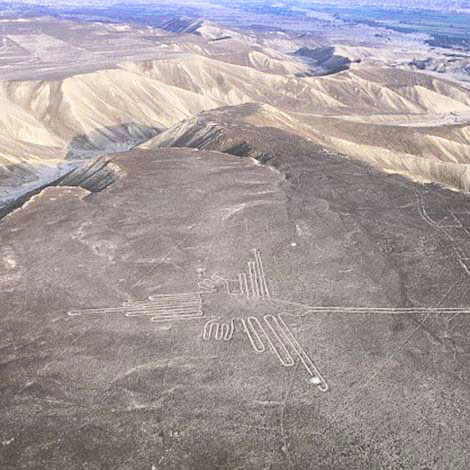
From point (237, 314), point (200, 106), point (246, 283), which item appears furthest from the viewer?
point (200, 106)

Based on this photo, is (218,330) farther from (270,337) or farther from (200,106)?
(200,106)

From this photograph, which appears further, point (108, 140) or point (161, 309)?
point (108, 140)

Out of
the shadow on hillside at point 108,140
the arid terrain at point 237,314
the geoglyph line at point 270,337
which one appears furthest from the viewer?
the shadow on hillside at point 108,140

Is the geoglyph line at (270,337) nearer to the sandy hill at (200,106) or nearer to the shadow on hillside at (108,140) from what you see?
the sandy hill at (200,106)

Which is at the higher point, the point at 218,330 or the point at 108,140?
the point at 218,330

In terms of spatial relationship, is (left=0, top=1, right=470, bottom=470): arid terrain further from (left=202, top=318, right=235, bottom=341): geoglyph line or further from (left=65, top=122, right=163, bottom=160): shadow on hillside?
(left=65, top=122, right=163, bottom=160): shadow on hillside

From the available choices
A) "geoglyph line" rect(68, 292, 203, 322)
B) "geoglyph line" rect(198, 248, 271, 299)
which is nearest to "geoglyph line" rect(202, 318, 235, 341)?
"geoglyph line" rect(68, 292, 203, 322)

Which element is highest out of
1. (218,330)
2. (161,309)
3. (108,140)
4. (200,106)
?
(218,330)

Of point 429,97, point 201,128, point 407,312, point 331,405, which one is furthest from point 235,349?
point 429,97

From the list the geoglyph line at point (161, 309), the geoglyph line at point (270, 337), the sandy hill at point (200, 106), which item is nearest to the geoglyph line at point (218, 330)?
the geoglyph line at point (270, 337)

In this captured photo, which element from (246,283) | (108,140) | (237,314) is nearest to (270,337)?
(237,314)
